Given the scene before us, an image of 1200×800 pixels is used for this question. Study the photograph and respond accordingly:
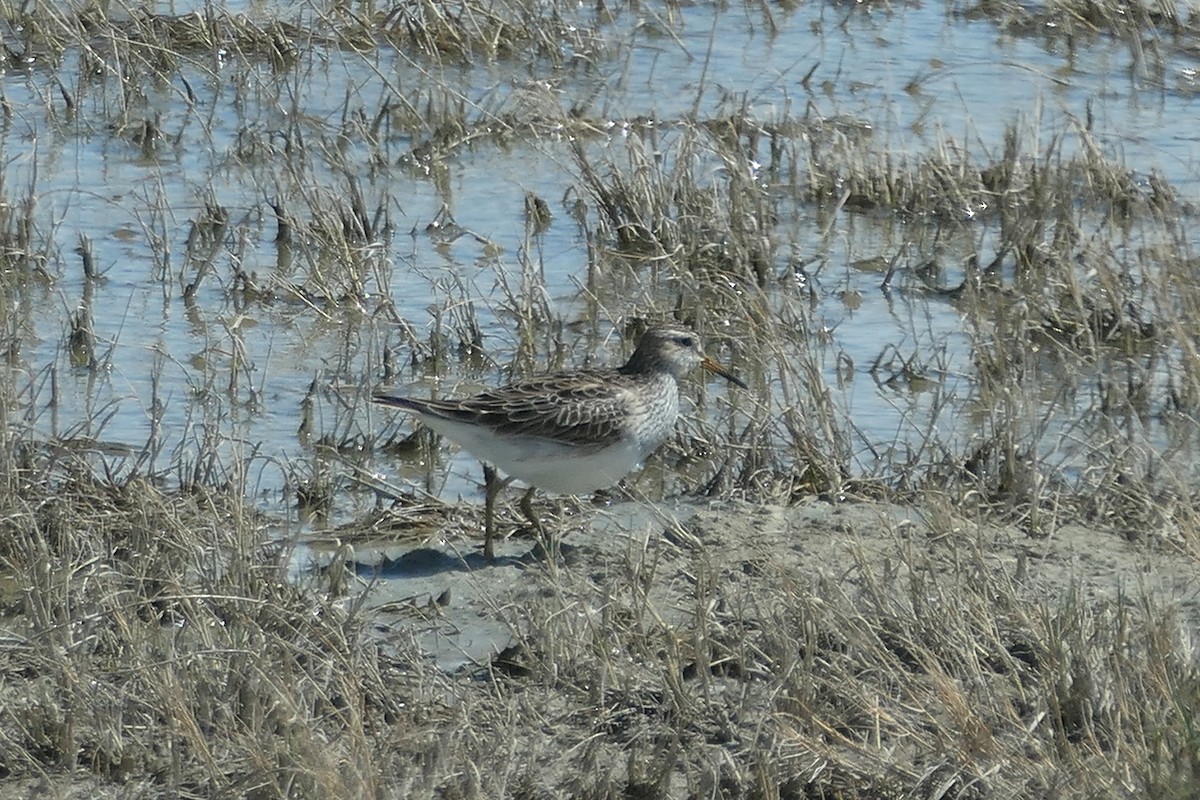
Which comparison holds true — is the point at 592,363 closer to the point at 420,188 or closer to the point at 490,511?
the point at 490,511

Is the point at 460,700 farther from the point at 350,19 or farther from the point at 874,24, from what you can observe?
the point at 874,24

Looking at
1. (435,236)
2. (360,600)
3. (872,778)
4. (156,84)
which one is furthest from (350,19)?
(872,778)

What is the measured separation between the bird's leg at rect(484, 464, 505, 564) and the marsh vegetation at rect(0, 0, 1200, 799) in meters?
0.13

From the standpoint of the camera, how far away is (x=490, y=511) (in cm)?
689

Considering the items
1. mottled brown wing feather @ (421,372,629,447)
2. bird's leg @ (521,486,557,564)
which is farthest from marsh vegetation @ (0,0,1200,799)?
mottled brown wing feather @ (421,372,629,447)

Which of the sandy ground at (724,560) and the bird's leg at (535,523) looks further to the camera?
the bird's leg at (535,523)

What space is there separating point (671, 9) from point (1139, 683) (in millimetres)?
10138

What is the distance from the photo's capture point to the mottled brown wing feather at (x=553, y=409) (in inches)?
275

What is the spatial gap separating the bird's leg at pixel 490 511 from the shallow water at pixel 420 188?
2.10 ft

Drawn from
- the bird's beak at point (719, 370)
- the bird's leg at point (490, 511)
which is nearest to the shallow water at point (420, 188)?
the bird's beak at point (719, 370)

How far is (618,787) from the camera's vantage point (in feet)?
17.0

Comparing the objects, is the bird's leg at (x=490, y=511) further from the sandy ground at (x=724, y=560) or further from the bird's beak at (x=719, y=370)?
the bird's beak at (x=719, y=370)

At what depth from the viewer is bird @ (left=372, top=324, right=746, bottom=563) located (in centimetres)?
695

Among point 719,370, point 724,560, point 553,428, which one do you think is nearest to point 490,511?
point 553,428
